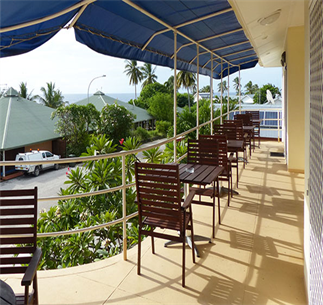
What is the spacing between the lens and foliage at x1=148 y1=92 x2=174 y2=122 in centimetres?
4441

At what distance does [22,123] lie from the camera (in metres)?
32.7

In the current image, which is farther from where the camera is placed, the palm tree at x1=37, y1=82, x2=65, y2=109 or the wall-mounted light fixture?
the palm tree at x1=37, y1=82, x2=65, y2=109

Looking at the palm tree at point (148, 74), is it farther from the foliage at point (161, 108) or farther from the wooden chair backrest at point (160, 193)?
the wooden chair backrest at point (160, 193)

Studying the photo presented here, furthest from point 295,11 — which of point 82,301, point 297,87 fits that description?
point 82,301

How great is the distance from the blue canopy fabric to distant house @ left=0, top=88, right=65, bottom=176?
2893cm

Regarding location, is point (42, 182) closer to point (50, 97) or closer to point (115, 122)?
point (115, 122)

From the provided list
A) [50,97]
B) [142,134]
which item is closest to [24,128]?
[142,134]

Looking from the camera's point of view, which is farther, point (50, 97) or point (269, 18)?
point (50, 97)

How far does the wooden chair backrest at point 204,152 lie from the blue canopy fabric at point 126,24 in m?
1.46

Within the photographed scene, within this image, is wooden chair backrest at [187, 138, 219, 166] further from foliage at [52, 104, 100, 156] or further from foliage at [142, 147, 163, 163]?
foliage at [52, 104, 100, 156]

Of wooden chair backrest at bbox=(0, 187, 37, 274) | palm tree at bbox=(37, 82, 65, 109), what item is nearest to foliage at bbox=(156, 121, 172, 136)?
palm tree at bbox=(37, 82, 65, 109)

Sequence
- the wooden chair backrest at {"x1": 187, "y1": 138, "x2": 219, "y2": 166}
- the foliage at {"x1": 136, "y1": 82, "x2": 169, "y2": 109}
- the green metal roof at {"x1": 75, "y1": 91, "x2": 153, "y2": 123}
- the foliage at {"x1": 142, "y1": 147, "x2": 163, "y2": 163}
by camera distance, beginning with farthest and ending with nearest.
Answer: the foliage at {"x1": 136, "y1": 82, "x2": 169, "y2": 109}, the green metal roof at {"x1": 75, "y1": 91, "x2": 153, "y2": 123}, the foliage at {"x1": 142, "y1": 147, "x2": 163, "y2": 163}, the wooden chair backrest at {"x1": 187, "y1": 138, "x2": 219, "y2": 166}

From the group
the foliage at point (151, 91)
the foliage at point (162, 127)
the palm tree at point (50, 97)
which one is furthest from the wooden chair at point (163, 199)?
the palm tree at point (50, 97)

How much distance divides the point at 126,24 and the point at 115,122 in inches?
1152
